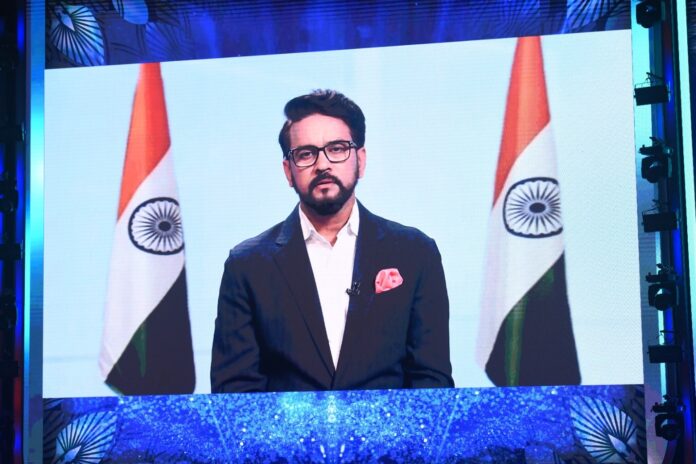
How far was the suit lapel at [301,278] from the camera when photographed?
168 inches

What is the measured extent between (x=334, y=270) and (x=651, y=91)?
1760 mm

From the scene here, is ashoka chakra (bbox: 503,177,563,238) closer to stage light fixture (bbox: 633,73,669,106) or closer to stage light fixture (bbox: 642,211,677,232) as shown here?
stage light fixture (bbox: 642,211,677,232)

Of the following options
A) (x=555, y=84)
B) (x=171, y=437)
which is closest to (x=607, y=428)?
(x=555, y=84)

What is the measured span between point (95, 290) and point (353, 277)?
1335 millimetres

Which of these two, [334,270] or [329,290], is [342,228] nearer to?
[334,270]

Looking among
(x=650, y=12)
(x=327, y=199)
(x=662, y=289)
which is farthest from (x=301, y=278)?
(x=650, y=12)

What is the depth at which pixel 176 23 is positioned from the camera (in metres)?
4.54

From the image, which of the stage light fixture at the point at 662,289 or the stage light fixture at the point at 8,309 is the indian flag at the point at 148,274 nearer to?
the stage light fixture at the point at 8,309

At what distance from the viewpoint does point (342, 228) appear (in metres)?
4.38

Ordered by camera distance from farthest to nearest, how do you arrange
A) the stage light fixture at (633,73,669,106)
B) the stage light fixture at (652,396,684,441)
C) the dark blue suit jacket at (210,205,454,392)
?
the dark blue suit jacket at (210,205,454,392) < the stage light fixture at (633,73,669,106) < the stage light fixture at (652,396,684,441)

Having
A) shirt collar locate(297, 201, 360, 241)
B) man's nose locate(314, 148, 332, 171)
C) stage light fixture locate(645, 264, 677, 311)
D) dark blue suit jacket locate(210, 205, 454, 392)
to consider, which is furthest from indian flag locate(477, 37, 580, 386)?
man's nose locate(314, 148, 332, 171)

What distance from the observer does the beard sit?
4371 millimetres

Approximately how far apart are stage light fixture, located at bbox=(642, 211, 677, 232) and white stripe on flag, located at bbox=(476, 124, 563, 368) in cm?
41

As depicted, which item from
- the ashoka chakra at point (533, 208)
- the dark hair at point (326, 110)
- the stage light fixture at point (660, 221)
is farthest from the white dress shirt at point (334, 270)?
the stage light fixture at point (660, 221)
